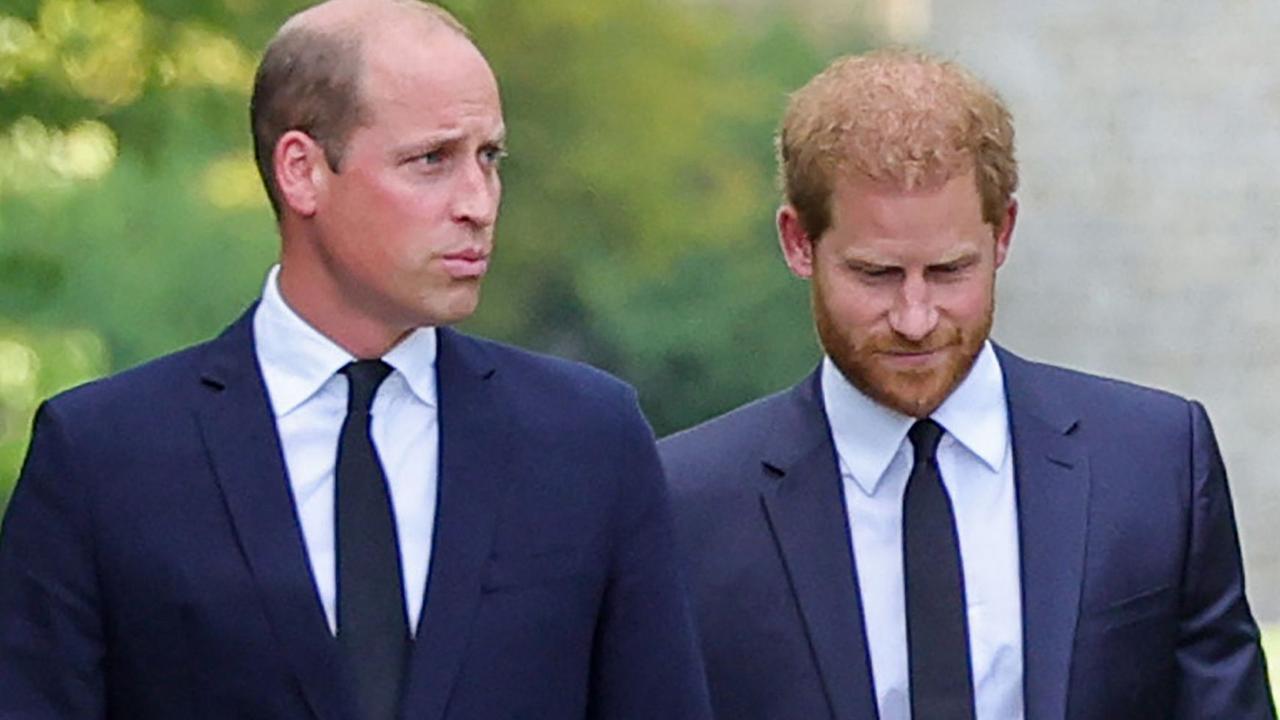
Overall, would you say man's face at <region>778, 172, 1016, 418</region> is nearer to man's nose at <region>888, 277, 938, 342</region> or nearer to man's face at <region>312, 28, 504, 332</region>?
man's nose at <region>888, 277, 938, 342</region>

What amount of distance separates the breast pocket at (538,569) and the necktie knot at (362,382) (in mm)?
250

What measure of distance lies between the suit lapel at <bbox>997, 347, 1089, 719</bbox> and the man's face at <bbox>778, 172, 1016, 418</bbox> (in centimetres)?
19

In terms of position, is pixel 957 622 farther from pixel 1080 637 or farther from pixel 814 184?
pixel 814 184

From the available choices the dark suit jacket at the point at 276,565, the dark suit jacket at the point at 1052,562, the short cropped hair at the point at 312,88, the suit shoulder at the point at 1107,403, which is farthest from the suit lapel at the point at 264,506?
the suit shoulder at the point at 1107,403

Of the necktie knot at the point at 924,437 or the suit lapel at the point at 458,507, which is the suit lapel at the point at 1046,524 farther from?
the suit lapel at the point at 458,507

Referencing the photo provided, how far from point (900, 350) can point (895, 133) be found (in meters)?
0.31

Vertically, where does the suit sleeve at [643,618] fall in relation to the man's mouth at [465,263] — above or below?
below

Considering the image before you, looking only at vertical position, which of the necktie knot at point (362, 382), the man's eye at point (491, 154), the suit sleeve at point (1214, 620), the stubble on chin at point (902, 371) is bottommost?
the suit sleeve at point (1214, 620)

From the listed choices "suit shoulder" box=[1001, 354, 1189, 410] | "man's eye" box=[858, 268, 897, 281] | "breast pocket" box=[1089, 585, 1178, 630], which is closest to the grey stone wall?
→ "suit shoulder" box=[1001, 354, 1189, 410]

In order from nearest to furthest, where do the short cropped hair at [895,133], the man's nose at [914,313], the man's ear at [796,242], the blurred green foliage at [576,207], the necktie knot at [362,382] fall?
the necktie knot at [362,382] → the man's nose at [914,313] → the short cropped hair at [895,133] → the man's ear at [796,242] → the blurred green foliage at [576,207]

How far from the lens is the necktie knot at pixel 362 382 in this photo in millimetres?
4312

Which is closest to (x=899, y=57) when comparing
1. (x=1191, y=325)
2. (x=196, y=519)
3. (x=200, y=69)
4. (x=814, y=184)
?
(x=814, y=184)

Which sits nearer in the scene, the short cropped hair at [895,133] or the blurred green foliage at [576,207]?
the short cropped hair at [895,133]

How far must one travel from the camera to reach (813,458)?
16.0 feet
